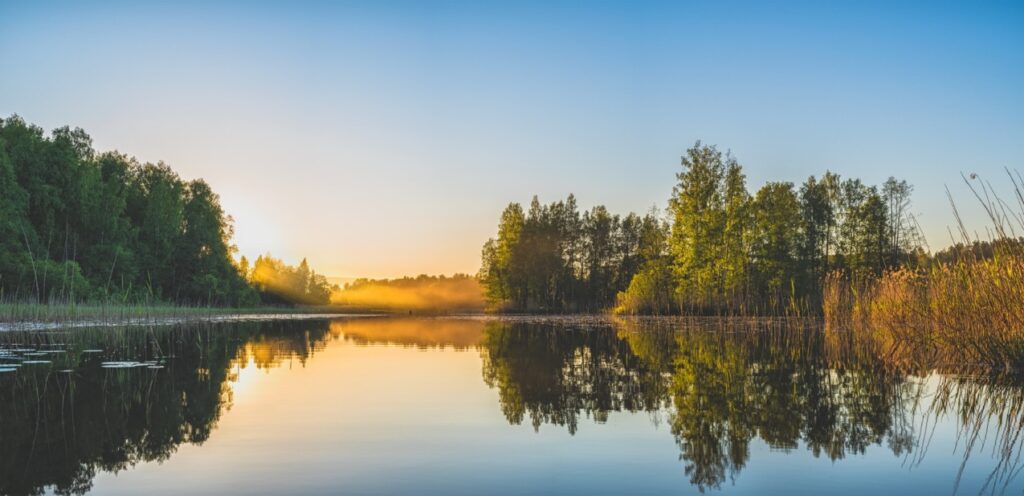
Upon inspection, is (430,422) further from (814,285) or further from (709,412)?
(814,285)

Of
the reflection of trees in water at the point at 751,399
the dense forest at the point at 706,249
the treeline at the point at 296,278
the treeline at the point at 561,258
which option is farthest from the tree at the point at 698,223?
the treeline at the point at 296,278

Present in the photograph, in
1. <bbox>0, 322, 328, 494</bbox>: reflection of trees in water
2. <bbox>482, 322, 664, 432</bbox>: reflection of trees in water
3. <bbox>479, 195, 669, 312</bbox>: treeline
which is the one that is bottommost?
<bbox>482, 322, 664, 432</bbox>: reflection of trees in water

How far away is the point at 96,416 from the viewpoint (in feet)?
27.2

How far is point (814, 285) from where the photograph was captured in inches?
2483

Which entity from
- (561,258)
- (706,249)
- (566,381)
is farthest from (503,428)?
(561,258)

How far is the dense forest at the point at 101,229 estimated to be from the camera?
43.2 metres

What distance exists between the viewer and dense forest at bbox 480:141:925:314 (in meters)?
51.1

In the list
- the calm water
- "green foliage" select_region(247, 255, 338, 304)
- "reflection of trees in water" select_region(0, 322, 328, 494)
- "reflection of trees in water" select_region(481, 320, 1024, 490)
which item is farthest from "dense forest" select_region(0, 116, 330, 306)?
"green foliage" select_region(247, 255, 338, 304)

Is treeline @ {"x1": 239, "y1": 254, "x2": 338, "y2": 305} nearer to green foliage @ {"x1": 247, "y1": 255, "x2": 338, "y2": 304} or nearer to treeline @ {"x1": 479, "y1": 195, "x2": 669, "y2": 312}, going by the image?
green foliage @ {"x1": 247, "y1": 255, "x2": 338, "y2": 304}

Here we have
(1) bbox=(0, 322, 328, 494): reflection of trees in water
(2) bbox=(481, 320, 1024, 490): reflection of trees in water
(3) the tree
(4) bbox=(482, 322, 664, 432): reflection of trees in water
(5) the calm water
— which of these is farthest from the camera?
(3) the tree

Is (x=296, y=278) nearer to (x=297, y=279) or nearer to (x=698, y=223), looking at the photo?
(x=297, y=279)

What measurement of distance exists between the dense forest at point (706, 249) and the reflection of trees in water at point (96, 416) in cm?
2903

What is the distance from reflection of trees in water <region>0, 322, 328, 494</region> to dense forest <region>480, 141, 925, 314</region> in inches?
1143

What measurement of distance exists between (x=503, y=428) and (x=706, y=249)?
45.3 m
